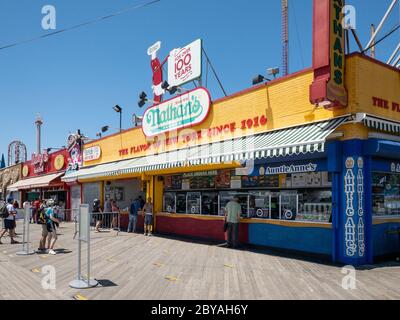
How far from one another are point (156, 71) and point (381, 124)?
12.2m

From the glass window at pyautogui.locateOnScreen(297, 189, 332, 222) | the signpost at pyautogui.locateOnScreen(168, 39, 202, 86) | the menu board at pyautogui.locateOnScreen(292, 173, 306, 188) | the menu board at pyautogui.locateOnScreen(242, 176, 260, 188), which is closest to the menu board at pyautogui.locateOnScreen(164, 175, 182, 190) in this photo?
the menu board at pyautogui.locateOnScreen(242, 176, 260, 188)

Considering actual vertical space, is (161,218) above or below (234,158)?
below

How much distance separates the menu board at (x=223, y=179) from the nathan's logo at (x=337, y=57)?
5863 mm

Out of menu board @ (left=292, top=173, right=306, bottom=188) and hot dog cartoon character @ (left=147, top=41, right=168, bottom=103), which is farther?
hot dog cartoon character @ (left=147, top=41, right=168, bottom=103)

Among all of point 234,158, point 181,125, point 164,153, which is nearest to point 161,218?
point 164,153

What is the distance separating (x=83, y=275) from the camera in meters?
9.09

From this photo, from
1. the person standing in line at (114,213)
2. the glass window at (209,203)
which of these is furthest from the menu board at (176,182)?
the person standing in line at (114,213)

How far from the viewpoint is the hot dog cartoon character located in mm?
18953

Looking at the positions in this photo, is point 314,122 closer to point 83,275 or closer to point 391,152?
point 391,152

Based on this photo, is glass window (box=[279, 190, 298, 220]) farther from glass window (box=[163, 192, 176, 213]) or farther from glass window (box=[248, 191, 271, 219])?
glass window (box=[163, 192, 176, 213])

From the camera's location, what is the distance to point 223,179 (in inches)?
595

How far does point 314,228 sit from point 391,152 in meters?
2.93

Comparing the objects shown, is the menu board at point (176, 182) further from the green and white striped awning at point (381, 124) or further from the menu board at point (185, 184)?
the green and white striped awning at point (381, 124)

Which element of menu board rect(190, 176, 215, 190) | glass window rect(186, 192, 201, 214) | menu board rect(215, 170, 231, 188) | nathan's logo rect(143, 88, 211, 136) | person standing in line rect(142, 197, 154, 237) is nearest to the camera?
menu board rect(215, 170, 231, 188)
